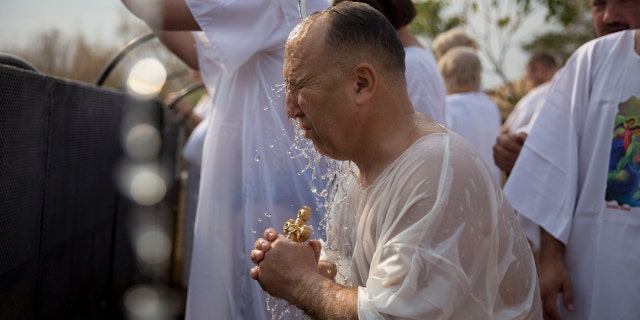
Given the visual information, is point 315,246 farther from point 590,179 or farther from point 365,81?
point 590,179

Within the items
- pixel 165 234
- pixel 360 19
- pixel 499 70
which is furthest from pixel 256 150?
pixel 499 70

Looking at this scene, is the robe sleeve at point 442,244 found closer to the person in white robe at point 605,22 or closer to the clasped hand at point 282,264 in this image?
the clasped hand at point 282,264

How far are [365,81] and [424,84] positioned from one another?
1495 millimetres

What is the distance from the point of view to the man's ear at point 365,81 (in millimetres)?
1812

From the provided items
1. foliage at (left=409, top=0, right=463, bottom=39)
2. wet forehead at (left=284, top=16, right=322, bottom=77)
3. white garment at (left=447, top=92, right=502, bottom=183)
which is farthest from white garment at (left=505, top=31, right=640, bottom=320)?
foliage at (left=409, top=0, right=463, bottom=39)

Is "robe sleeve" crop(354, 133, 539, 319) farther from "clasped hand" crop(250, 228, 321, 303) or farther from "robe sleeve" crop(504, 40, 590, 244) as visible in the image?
"robe sleeve" crop(504, 40, 590, 244)

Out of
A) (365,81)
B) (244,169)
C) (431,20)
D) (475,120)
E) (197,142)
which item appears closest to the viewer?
(365,81)

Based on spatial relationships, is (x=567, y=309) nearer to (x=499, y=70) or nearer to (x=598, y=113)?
(x=598, y=113)

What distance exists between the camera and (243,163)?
Result: 116 inches

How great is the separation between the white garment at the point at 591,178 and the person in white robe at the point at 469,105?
222 centimetres

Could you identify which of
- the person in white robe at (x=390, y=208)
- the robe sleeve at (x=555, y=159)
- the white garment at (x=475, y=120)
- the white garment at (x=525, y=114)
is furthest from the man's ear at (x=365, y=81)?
the white garment at (x=475, y=120)

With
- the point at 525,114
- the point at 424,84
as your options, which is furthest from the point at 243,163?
the point at 525,114

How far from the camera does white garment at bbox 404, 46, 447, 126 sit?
10.7 feet

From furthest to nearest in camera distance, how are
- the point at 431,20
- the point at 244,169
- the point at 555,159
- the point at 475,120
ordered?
the point at 431,20, the point at 475,120, the point at 555,159, the point at 244,169
